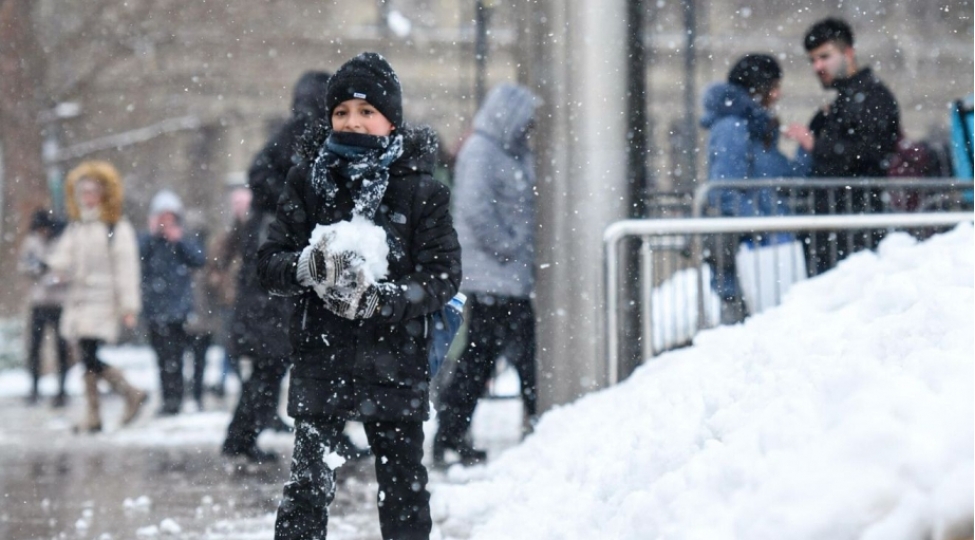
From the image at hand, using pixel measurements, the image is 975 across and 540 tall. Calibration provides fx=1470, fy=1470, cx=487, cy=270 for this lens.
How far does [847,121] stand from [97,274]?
577 cm

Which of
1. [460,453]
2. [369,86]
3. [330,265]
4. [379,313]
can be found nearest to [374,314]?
[379,313]

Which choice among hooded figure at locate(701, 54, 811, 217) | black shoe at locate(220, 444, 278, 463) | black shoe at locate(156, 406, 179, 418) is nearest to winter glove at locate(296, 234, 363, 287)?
black shoe at locate(220, 444, 278, 463)

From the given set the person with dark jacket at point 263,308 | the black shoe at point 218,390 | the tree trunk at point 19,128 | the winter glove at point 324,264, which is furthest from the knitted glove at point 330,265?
the tree trunk at point 19,128

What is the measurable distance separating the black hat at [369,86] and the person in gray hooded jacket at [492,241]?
328 centimetres

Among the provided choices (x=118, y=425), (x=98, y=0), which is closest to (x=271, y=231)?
(x=118, y=425)

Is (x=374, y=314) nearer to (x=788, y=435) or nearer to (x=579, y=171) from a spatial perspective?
(x=788, y=435)

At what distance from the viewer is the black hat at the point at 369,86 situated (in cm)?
478

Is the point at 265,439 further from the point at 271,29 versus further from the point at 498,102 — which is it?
the point at 271,29

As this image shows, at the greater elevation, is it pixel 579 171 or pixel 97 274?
pixel 579 171

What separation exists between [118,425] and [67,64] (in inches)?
707

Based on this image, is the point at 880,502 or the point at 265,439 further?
the point at 265,439

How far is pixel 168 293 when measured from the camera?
13156 mm

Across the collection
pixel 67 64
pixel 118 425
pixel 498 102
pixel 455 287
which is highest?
pixel 67 64

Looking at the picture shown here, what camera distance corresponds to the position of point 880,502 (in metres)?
3.29
